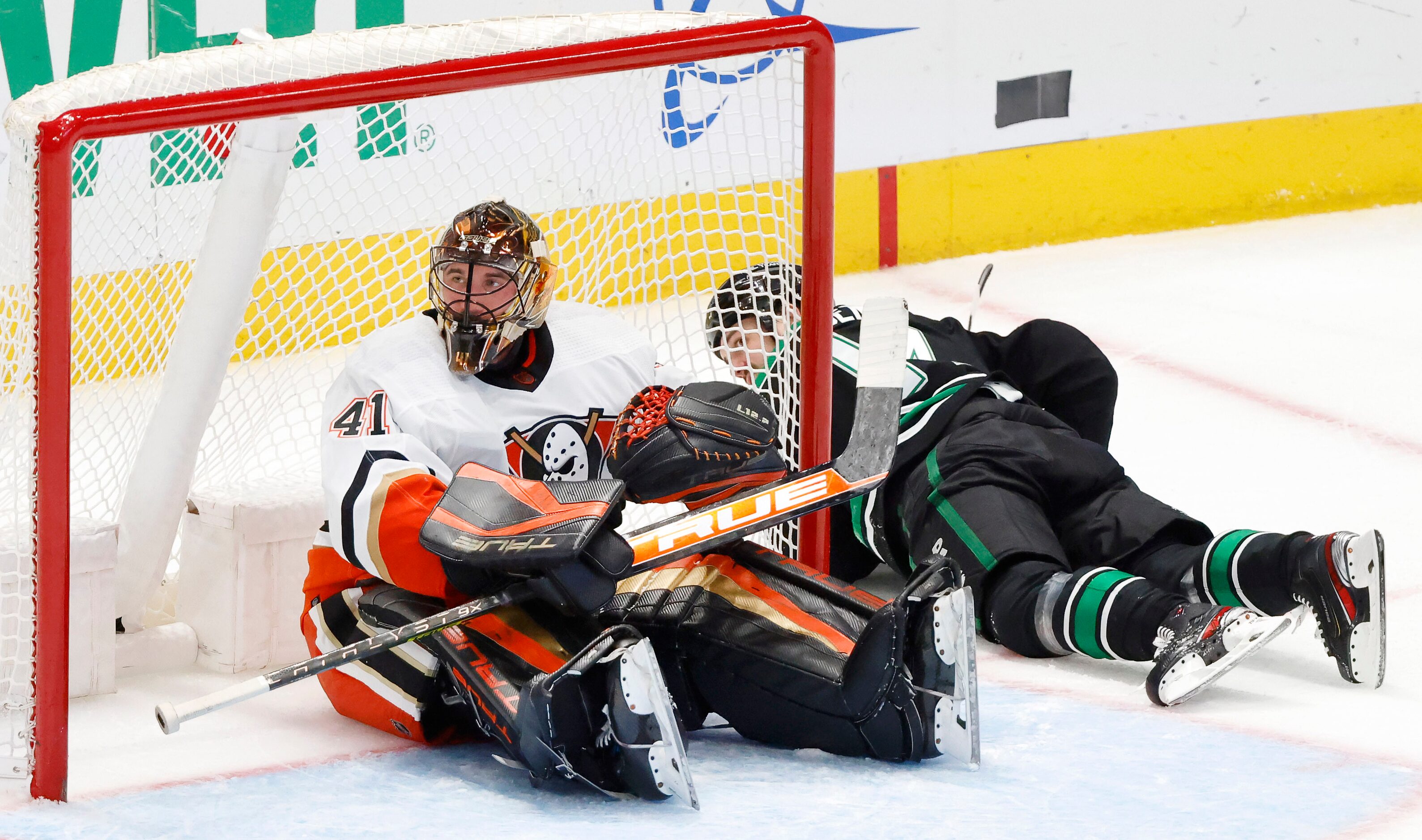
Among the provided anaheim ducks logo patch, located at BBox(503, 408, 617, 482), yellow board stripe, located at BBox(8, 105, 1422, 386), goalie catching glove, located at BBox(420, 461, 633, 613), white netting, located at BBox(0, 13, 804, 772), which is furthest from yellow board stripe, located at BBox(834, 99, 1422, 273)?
goalie catching glove, located at BBox(420, 461, 633, 613)

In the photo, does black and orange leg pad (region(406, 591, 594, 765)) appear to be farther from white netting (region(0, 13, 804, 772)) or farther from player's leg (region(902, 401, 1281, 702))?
player's leg (region(902, 401, 1281, 702))

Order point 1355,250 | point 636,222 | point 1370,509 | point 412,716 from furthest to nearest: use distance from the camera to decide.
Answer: point 1355,250
point 1370,509
point 636,222
point 412,716

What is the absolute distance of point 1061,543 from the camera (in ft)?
9.64

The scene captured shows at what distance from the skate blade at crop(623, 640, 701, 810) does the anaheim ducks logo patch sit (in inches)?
17.9

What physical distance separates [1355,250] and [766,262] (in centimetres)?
340

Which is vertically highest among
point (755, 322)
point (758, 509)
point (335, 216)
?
point (335, 216)

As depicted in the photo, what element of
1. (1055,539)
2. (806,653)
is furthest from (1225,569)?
(806,653)

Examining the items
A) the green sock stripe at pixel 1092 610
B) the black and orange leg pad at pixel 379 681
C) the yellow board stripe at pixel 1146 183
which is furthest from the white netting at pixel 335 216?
the yellow board stripe at pixel 1146 183

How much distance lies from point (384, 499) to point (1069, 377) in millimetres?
1455

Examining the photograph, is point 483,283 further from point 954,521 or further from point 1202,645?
point 1202,645

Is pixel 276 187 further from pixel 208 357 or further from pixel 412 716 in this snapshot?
pixel 412 716

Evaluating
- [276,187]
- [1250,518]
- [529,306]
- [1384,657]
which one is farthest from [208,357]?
[1250,518]

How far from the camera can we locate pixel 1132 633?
2.60m

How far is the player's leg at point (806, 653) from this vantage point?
88.5 inches
